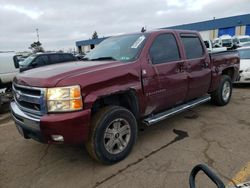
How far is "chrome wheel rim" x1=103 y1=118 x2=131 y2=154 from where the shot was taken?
3.36 meters

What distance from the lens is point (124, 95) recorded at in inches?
142

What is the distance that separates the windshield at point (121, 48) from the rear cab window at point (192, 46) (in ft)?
3.64

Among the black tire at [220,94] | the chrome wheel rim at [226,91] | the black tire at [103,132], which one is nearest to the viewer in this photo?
the black tire at [103,132]

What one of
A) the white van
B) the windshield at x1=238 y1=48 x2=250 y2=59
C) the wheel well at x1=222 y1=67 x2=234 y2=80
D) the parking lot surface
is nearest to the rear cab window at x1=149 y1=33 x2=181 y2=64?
the parking lot surface

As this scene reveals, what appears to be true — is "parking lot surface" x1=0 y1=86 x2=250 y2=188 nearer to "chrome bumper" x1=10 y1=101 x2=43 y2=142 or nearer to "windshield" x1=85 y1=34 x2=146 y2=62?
"chrome bumper" x1=10 y1=101 x2=43 y2=142

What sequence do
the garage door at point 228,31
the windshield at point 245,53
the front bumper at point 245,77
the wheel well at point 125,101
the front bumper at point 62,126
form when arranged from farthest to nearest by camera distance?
the garage door at point 228,31
the windshield at point 245,53
the front bumper at point 245,77
the wheel well at point 125,101
the front bumper at point 62,126

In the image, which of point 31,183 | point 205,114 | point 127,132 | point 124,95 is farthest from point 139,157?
point 205,114

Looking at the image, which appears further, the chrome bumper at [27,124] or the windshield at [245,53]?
the windshield at [245,53]

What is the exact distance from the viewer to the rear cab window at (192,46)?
477 centimetres

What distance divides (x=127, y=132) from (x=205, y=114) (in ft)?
9.16

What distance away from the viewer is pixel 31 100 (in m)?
3.13

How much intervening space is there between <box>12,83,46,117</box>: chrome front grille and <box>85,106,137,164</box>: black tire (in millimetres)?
697

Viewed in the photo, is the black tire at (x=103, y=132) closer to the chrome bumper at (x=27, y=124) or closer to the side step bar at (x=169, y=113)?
the side step bar at (x=169, y=113)

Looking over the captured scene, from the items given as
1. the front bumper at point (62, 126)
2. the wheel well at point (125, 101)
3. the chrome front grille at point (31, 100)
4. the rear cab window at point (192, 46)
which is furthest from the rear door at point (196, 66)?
the chrome front grille at point (31, 100)
